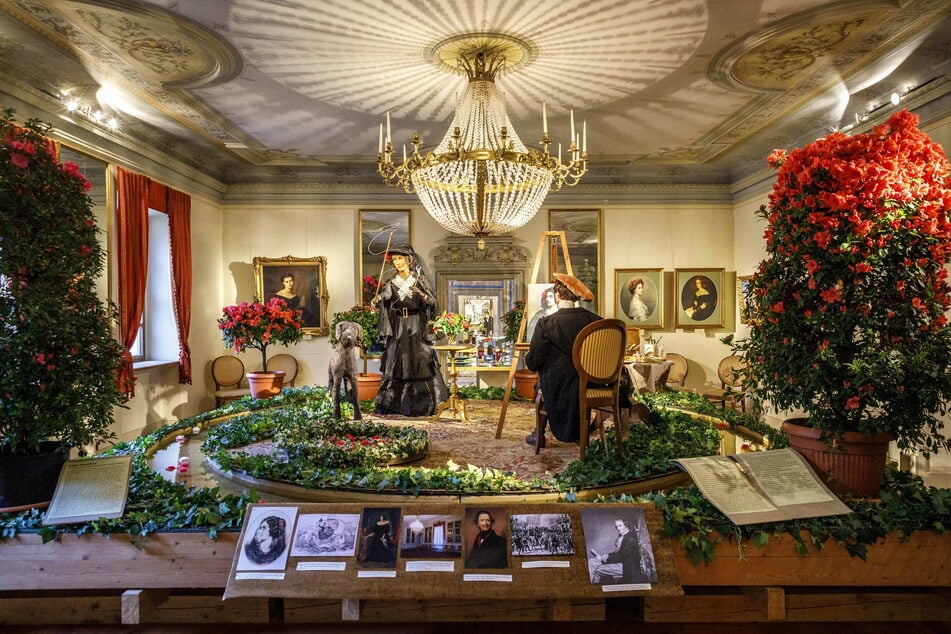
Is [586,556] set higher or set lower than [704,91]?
lower

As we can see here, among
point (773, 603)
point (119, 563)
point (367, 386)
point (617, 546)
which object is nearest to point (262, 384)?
point (367, 386)

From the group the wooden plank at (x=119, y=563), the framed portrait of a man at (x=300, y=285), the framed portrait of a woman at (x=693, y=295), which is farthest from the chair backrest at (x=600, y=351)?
the framed portrait of a man at (x=300, y=285)

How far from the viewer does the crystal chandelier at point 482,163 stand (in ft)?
15.0

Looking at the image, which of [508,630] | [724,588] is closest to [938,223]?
[724,588]

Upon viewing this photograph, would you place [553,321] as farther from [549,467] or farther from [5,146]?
[5,146]

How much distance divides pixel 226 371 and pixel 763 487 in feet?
27.2

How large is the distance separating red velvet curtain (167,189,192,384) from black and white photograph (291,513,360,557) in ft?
21.3

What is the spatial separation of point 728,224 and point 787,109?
330cm

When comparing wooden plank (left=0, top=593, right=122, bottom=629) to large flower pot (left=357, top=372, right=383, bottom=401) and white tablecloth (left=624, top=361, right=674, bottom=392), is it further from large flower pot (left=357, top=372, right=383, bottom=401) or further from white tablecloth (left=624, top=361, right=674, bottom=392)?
white tablecloth (left=624, top=361, right=674, bottom=392)

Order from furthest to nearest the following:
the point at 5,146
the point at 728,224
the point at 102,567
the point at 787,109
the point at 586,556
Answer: the point at 728,224 < the point at 787,109 < the point at 5,146 < the point at 102,567 < the point at 586,556

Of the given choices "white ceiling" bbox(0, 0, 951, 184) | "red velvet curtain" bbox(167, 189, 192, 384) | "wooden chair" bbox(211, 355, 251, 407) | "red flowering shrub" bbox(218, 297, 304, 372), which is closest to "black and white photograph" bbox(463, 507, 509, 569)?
"white ceiling" bbox(0, 0, 951, 184)

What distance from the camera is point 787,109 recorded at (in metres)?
6.80

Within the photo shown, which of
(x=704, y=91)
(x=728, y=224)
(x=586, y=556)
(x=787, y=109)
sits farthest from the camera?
(x=728, y=224)

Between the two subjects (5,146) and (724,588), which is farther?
(5,146)
